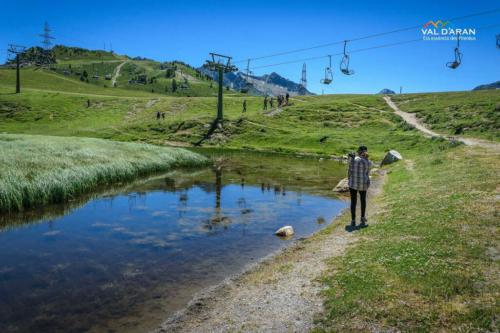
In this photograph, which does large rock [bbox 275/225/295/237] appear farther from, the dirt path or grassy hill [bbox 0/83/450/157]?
grassy hill [bbox 0/83/450/157]

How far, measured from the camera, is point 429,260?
13664 mm

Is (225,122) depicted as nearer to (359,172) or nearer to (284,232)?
(284,232)

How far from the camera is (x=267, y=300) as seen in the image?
1277cm

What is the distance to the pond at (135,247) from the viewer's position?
1317 centimetres

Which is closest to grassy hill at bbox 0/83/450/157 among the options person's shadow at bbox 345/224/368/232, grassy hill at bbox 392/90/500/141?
grassy hill at bbox 392/90/500/141

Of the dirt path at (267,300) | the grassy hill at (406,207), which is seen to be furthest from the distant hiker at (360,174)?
the dirt path at (267,300)

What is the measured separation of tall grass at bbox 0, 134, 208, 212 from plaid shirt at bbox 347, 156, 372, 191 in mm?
21432

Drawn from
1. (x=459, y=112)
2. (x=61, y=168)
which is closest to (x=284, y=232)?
(x=61, y=168)

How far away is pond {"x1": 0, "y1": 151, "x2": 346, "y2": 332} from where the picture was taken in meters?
13.2

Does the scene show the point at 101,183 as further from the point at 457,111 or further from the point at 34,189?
the point at 457,111

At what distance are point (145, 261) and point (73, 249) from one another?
14.4ft

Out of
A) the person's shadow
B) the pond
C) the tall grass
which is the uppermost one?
the tall grass

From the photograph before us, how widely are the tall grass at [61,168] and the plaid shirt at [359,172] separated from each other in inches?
844

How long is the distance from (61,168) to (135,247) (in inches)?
663
